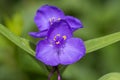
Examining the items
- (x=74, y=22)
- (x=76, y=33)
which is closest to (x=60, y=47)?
(x=74, y=22)

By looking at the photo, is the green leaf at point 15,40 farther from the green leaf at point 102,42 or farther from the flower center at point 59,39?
the green leaf at point 102,42

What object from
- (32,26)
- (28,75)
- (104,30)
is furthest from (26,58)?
(104,30)

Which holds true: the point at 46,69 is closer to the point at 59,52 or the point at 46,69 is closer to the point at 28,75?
the point at 59,52

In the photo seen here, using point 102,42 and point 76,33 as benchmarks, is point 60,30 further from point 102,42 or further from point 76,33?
point 76,33

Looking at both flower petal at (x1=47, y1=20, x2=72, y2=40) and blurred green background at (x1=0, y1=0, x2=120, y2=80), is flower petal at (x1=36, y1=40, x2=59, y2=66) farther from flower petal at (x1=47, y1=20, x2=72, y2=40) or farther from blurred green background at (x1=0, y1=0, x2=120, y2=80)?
blurred green background at (x1=0, y1=0, x2=120, y2=80)

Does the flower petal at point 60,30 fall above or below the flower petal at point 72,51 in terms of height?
above

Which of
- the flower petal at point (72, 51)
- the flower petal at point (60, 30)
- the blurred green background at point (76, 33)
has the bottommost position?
the blurred green background at point (76, 33)

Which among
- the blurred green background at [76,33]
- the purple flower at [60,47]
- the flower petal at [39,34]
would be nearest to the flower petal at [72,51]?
the purple flower at [60,47]
